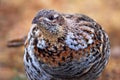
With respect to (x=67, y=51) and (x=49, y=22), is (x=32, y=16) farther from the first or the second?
(x=49, y=22)

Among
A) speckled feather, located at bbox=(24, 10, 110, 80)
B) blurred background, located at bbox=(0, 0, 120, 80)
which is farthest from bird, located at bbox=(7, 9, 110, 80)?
blurred background, located at bbox=(0, 0, 120, 80)

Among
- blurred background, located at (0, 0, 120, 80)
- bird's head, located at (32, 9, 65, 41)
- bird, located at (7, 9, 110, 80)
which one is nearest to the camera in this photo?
bird's head, located at (32, 9, 65, 41)

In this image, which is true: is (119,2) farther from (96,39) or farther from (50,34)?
(50,34)

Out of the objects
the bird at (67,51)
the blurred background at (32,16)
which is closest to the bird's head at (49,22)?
the bird at (67,51)

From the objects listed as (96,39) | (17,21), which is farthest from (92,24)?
(17,21)

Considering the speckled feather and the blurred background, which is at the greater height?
the blurred background

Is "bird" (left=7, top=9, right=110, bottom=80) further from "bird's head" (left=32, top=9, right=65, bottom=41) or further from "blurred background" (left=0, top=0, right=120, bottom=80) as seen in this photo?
"blurred background" (left=0, top=0, right=120, bottom=80)
